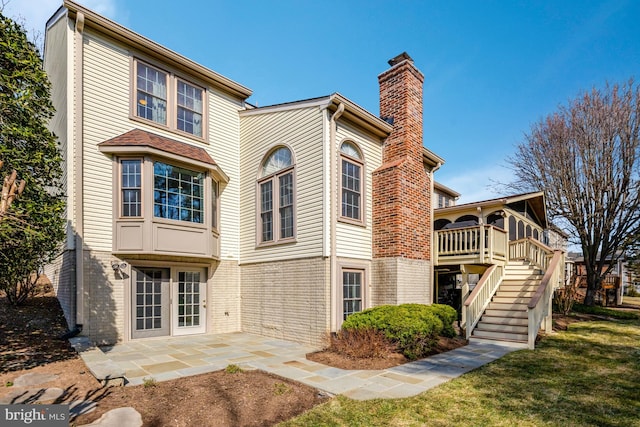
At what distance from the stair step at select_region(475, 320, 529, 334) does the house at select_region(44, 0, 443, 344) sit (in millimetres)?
1719

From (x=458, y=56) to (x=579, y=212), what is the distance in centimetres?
896

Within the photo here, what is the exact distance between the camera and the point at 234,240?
11.6 meters

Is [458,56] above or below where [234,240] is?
above

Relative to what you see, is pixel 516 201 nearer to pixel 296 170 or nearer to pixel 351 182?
pixel 351 182

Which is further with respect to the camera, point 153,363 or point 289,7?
point 289,7

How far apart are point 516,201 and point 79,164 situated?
46.9 feet

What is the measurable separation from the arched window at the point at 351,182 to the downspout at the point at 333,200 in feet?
1.15

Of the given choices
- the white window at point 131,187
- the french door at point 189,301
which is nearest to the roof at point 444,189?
the french door at point 189,301

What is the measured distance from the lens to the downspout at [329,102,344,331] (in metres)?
8.80

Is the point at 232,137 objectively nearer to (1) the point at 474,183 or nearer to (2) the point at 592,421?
(2) the point at 592,421

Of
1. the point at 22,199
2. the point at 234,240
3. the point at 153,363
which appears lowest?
the point at 153,363

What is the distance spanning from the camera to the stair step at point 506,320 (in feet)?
31.9

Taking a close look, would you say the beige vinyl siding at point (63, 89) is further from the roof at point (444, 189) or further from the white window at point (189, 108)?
the roof at point (444, 189)

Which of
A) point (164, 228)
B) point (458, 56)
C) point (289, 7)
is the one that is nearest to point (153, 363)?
point (164, 228)
